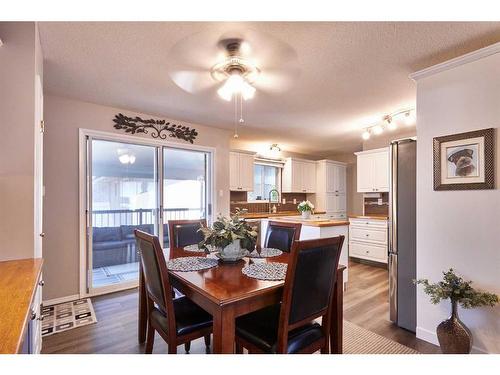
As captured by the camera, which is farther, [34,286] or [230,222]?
[230,222]

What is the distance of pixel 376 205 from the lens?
540 centimetres

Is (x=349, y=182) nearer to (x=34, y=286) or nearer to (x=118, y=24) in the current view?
(x=118, y=24)

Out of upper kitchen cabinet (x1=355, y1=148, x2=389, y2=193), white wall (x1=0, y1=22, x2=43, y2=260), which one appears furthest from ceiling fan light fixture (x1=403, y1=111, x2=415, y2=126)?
white wall (x1=0, y1=22, x2=43, y2=260)

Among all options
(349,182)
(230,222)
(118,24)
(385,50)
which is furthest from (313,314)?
(349,182)

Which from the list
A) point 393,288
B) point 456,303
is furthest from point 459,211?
point 393,288

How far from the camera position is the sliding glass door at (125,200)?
332cm

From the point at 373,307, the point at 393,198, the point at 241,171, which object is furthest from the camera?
the point at 241,171

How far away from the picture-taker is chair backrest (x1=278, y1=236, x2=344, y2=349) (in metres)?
1.32

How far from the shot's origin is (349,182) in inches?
267

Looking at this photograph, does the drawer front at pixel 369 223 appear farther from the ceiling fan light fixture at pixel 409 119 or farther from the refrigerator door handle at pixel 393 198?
the refrigerator door handle at pixel 393 198

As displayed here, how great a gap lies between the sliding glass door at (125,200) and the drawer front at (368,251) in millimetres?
3072

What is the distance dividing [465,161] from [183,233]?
2501mm

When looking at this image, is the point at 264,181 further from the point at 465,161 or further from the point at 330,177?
the point at 465,161
